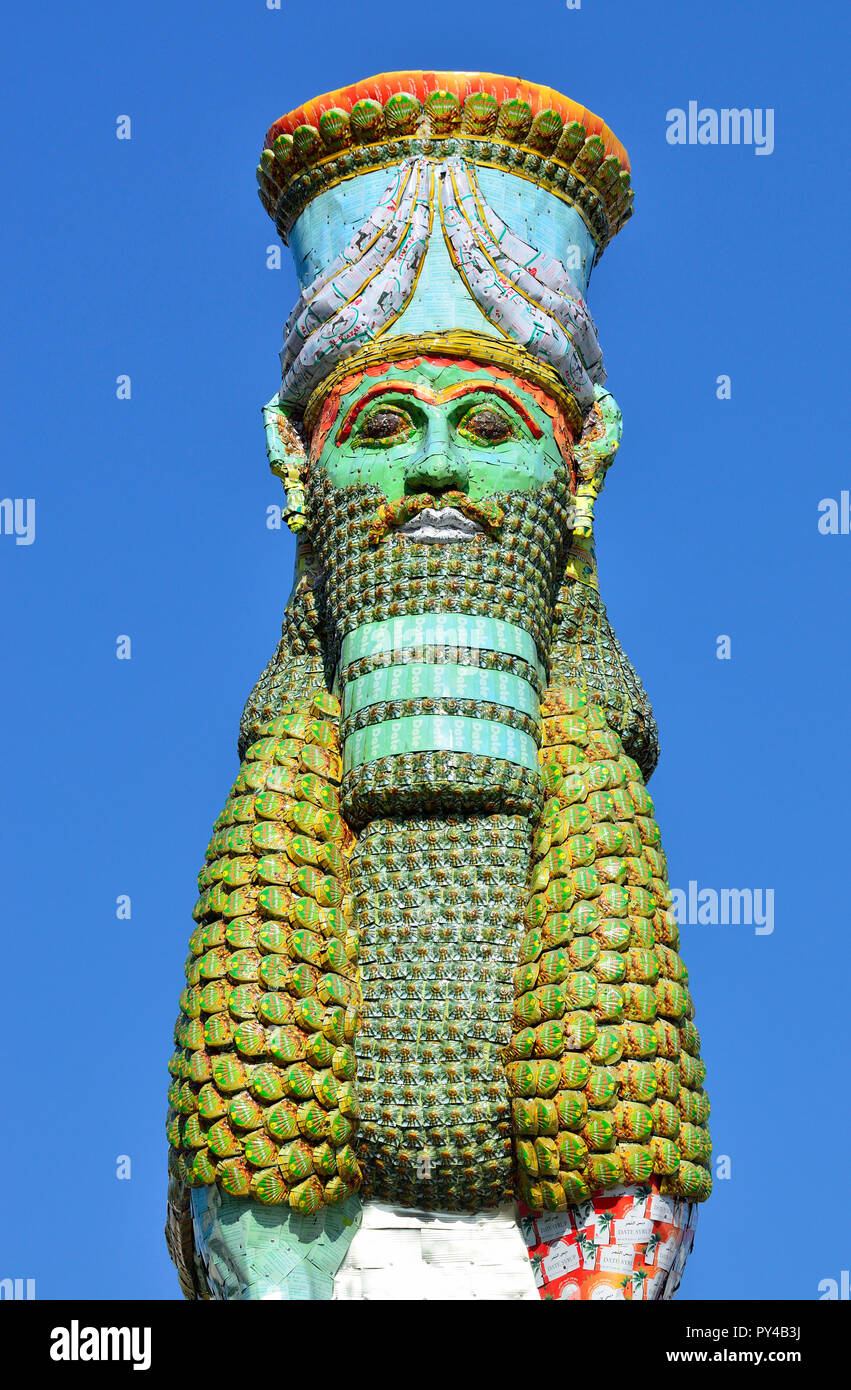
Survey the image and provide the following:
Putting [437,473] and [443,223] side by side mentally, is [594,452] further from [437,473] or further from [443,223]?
[443,223]

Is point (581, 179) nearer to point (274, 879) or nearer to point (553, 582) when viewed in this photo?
point (553, 582)

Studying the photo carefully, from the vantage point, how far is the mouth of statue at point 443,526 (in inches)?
504

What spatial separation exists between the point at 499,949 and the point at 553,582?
249cm

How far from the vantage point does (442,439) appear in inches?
510

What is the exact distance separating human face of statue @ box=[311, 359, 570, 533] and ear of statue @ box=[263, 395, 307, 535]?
1.04ft

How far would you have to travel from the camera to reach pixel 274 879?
12219 millimetres

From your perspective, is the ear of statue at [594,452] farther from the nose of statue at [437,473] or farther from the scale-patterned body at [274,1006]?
the scale-patterned body at [274,1006]

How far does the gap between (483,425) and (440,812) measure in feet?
7.84

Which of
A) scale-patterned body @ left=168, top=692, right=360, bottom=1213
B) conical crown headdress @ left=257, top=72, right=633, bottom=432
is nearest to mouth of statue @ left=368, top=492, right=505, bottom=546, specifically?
conical crown headdress @ left=257, top=72, right=633, bottom=432

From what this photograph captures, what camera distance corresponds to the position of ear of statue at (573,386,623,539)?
13430 millimetres

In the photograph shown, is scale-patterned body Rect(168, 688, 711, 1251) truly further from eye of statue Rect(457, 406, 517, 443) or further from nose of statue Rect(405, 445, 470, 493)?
eye of statue Rect(457, 406, 517, 443)

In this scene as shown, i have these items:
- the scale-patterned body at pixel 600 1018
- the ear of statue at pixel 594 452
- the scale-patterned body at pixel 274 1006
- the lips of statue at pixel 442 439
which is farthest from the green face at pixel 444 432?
the scale-patterned body at pixel 600 1018

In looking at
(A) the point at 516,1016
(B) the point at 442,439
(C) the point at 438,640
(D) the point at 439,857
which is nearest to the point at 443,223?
(B) the point at 442,439

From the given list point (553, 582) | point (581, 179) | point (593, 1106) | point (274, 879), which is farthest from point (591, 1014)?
point (581, 179)
